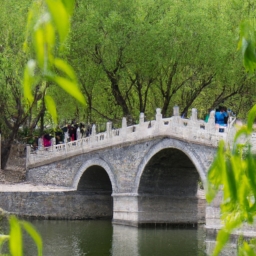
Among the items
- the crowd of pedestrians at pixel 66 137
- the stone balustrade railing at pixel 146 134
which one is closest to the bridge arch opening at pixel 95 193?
the stone balustrade railing at pixel 146 134

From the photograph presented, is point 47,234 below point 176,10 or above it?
below

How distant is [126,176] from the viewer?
2164 centimetres

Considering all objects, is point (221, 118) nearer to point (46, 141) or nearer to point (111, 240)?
point (111, 240)

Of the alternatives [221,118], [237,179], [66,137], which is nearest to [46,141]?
[66,137]

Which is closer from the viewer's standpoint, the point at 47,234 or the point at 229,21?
the point at 47,234

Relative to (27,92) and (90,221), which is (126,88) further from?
(27,92)

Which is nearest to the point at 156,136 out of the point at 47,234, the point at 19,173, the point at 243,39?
the point at 47,234

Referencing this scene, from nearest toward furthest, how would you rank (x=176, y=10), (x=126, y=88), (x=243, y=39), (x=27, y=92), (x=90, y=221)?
(x=27, y=92) → (x=243, y=39) → (x=176, y=10) → (x=90, y=221) → (x=126, y=88)

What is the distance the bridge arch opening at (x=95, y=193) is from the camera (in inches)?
945

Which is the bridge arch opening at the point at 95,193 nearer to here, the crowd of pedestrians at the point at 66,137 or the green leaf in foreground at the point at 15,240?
the crowd of pedestrians at the point at 66,137

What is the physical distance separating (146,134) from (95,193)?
522 cm

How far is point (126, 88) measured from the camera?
25.1 metres

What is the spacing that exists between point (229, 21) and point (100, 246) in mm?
10171

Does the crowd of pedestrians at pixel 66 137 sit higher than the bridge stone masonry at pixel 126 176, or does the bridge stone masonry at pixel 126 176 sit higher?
the crowd of pedestrians at pixel 66 137
